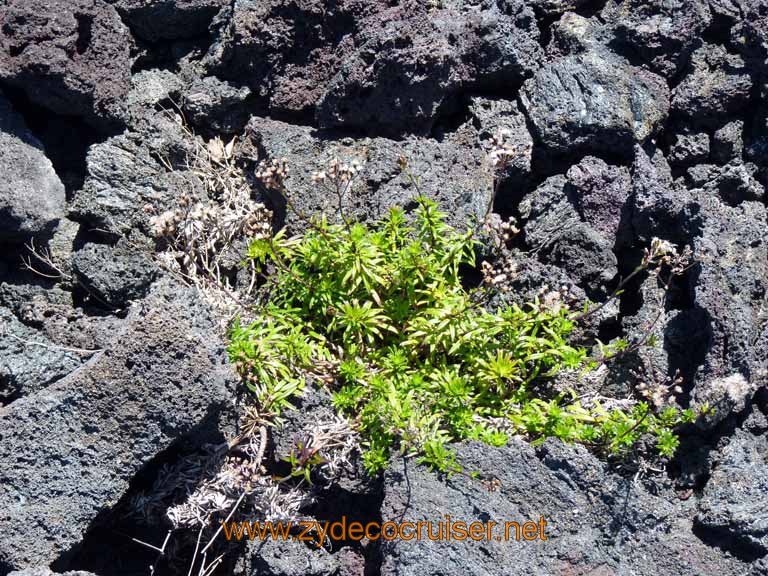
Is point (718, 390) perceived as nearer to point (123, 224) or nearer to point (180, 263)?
point (180, 263)

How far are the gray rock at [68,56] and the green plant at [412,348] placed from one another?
1.23 m

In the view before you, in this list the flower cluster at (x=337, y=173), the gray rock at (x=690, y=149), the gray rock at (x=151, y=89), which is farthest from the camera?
the gray rock at (x=151, y=89)

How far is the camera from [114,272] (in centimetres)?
433

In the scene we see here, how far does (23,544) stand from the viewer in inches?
138

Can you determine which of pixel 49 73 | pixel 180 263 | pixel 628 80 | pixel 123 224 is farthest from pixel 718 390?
pixel 49 73

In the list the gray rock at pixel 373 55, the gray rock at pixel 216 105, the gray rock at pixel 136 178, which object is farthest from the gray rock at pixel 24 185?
the gray rock at pixel 373 55

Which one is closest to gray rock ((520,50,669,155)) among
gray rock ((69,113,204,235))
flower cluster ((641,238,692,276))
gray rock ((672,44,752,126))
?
gray rock ((672,44,752,126))

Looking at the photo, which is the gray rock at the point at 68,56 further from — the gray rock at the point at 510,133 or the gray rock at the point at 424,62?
the gray rock at the point at 510,133

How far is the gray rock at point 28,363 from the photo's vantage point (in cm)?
405

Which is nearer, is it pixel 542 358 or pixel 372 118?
pixel 542 358

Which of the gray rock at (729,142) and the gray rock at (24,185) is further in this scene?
the gray rock at (729,142)

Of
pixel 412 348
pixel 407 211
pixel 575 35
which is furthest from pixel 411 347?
pixel 575 35

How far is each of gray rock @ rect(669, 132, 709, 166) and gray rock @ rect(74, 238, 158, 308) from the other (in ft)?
9.52

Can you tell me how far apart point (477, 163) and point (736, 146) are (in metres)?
1.40
